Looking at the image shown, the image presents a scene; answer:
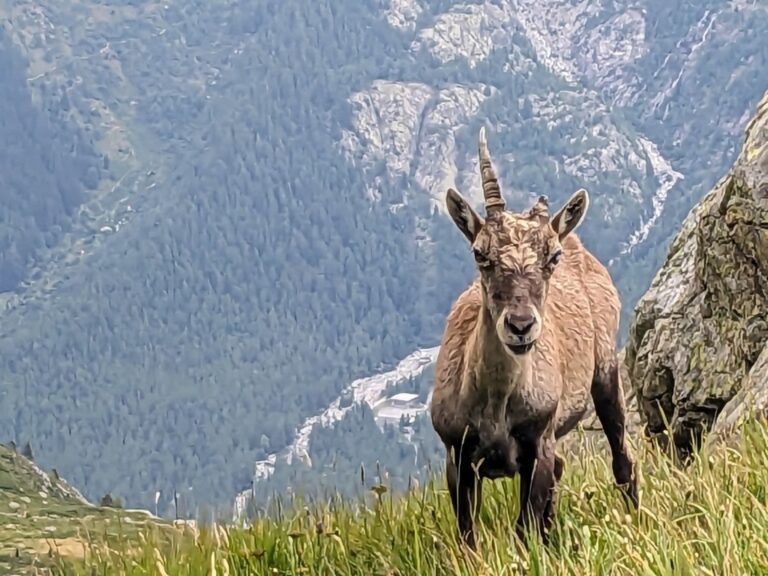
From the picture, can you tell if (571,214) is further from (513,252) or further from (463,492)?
(463,492)

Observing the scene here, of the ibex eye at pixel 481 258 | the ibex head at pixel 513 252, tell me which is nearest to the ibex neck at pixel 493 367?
the ibex head at pixel 513 252

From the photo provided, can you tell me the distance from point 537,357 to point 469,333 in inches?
23.8

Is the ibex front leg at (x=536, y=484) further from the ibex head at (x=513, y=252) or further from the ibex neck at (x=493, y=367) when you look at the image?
the ibex head at (x=513, y=252)

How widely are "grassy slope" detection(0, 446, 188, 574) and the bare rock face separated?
4.94m

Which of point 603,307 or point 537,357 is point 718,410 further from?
point 537,357

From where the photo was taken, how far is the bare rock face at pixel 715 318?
37.3 ft

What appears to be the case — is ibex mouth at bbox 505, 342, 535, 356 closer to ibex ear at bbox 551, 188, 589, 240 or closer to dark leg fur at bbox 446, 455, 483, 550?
dark leg fur at bbox 446, 455, 483, 550

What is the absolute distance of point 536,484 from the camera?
331 inches

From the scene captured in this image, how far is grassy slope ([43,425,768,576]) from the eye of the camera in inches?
248

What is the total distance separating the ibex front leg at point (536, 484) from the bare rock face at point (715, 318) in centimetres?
253

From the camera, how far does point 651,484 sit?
9000mm

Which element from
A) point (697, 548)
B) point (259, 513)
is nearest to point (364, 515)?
point (259, 513)

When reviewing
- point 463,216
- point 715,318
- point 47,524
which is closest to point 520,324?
point 463,216

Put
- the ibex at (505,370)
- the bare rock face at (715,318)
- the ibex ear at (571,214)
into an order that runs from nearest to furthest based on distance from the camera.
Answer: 1. the ibex at (505,370)
2. the ibex ear at (571,214)
3. the bare rock face at (715,318)
